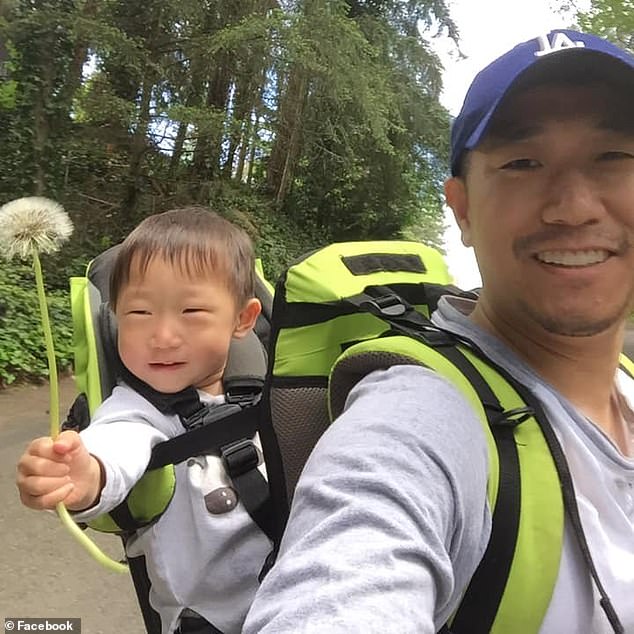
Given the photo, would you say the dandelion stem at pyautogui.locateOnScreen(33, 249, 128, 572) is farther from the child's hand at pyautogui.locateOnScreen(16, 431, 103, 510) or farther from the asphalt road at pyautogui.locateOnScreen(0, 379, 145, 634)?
the asphalt road at pyautogui.locateOnScreen(0, 379, 145, 634)

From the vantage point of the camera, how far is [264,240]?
1399 cm

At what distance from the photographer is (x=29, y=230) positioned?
4.54 ft

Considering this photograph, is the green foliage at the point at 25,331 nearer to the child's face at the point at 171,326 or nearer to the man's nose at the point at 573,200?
the child's face at the point at 171,326

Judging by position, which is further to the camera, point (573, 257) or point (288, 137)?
point (288, 137)

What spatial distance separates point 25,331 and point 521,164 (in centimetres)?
684

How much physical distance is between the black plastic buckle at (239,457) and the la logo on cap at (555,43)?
1.10 meters

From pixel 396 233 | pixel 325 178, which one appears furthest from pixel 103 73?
pixel 396 233

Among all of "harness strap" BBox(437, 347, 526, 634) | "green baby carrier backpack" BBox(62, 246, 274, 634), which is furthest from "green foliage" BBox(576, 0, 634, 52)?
"harness strap" BBox(437, 347, 526, 634)

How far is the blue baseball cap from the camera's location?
1.19m

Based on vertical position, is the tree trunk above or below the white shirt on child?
above

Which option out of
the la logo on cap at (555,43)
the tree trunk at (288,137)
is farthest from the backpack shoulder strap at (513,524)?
the tree trunk at (288,137)

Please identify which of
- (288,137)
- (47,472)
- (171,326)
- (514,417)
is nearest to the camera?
(514,417)

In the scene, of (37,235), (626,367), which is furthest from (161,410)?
(626,367)

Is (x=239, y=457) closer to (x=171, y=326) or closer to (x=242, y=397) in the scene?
(x=242, y=397)
